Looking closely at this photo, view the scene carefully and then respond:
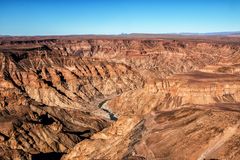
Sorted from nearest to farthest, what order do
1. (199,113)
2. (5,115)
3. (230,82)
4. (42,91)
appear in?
(199,113) < (5,115) < (230,82) < (42,91)

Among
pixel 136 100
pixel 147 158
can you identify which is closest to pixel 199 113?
pixel 147 158

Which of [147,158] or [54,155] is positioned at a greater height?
[147,158]

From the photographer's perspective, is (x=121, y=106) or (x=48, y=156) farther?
(x=121, y=106)

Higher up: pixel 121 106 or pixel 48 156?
pixel 48 156

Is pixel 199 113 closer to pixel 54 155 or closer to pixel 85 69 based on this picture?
pixel 54 155

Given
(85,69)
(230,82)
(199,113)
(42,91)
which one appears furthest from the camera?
(85,69)

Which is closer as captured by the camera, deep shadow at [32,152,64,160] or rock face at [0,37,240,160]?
rock face at [0,37,240,160]

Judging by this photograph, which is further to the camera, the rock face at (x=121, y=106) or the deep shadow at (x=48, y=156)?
the deep shadow at (x=48, y=156)

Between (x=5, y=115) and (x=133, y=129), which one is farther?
(x=5, y=115)
